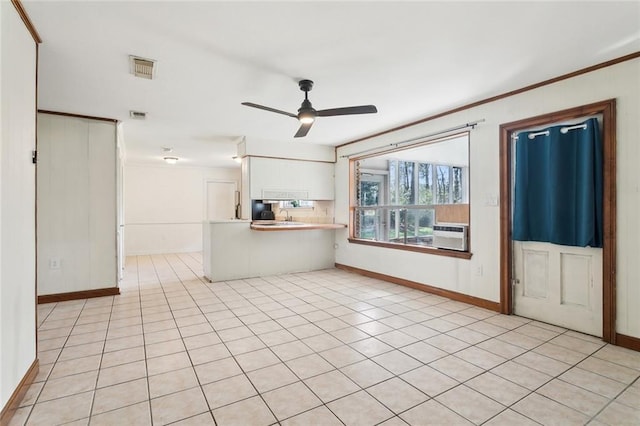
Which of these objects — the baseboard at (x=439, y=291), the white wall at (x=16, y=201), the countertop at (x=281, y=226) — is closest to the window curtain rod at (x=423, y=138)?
the countertop at (x=281, y=226)

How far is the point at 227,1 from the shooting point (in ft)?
6.38

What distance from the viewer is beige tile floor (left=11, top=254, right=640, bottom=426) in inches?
73.1

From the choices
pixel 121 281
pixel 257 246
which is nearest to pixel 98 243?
pixel 121 281

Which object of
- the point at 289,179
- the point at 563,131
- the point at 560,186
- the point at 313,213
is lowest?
the point at 313,213

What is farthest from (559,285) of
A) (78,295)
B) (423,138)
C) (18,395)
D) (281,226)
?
(78,295)

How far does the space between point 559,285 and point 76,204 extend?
587 cm

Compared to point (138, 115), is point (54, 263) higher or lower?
lower

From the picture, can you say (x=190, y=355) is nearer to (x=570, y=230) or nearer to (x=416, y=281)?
(x=416, y=281)

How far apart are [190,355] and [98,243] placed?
2.77 meters

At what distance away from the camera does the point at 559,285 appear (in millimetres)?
3180

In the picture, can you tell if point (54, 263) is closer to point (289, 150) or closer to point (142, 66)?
point (142, 66)

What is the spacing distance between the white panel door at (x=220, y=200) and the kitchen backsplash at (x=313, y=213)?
292 cm

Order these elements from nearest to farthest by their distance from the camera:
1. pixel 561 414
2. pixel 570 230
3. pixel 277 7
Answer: pixel 561 414
pixel 277 7
pixel 570 230

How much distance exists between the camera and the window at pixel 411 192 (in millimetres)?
4746
